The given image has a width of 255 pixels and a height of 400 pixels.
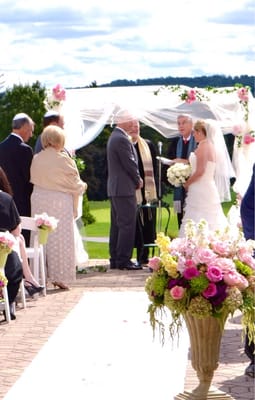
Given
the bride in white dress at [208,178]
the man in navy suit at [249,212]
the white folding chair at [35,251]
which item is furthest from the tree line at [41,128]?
the man in navy suit at [249,212]

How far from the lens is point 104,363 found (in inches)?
337

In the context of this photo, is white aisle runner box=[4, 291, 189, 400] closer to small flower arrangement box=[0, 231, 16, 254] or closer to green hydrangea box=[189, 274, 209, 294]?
small flower arrangement box=[0, 231, 16, 254]

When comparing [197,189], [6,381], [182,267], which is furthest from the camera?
[197,189]

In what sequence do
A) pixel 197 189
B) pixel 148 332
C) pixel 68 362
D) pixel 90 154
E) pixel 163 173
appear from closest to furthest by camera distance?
pixel 68 362, pixel 148 332, pixel 197 189, pixel 163 173, pixel 90 154

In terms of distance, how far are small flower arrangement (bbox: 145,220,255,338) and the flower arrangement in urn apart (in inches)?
222

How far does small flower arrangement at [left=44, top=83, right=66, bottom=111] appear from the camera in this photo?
50.0ft

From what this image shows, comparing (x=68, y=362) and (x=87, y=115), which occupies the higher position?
(x=87, y=115)

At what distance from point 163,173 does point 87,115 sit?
4.96 ft

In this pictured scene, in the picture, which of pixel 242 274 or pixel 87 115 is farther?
pixel 87 115

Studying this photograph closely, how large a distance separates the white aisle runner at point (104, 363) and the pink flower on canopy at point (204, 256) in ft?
4.61

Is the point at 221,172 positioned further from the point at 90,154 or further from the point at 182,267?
the point at 90,154

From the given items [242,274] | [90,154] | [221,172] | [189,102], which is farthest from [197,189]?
[90,154]

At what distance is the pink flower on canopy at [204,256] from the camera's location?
6159mm

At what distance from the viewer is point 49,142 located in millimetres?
12773
